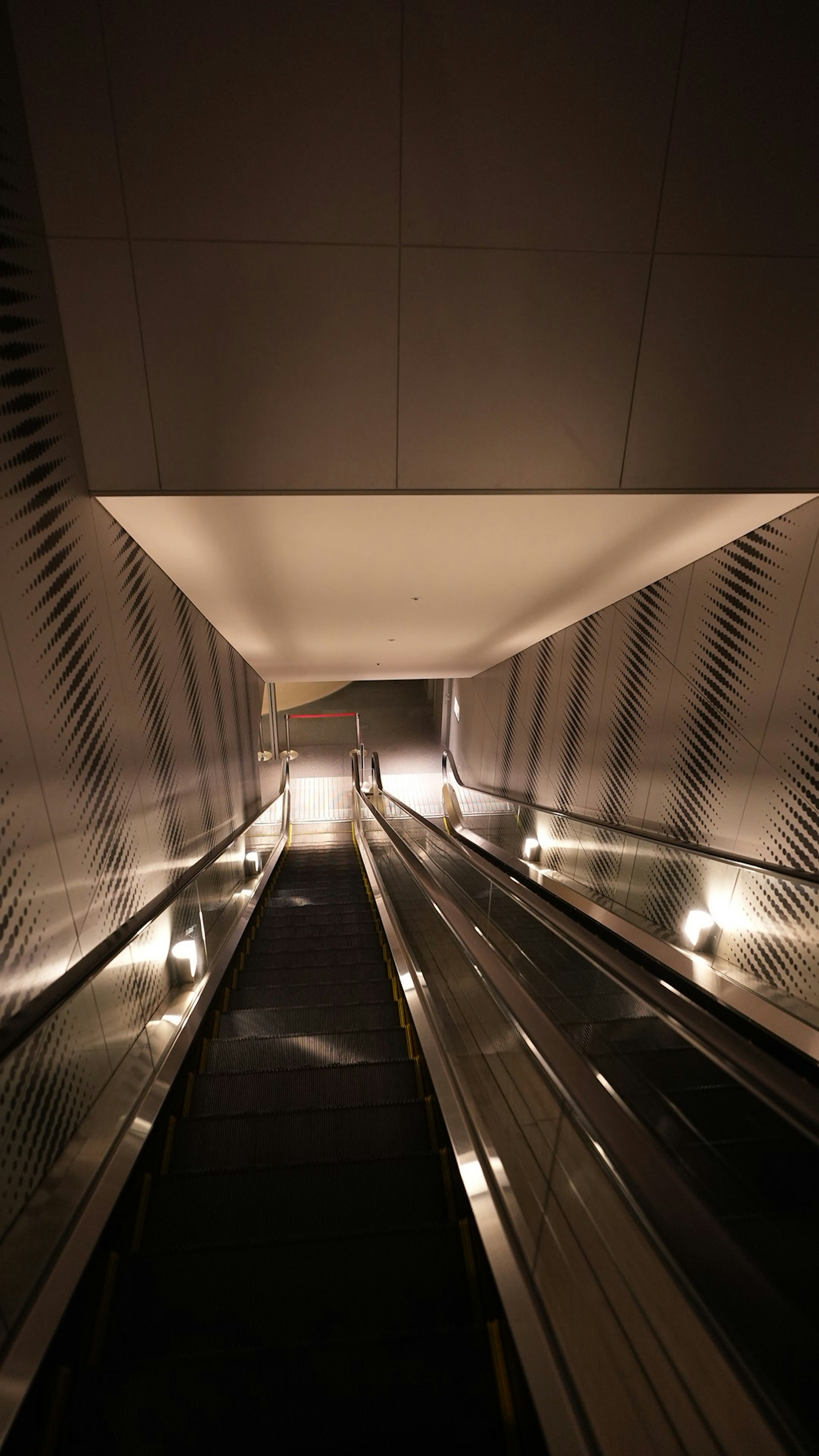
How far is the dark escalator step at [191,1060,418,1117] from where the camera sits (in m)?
2.46

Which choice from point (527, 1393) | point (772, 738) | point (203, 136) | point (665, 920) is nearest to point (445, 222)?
point (203, 136)

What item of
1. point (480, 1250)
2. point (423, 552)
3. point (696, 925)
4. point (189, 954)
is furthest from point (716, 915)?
point (189, 954)

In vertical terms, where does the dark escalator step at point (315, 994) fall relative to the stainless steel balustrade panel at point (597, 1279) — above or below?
below

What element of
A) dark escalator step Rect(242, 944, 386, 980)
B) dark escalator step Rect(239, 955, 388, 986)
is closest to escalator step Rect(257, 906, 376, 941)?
dark escalator step Rect(242, 944, 386, 980)

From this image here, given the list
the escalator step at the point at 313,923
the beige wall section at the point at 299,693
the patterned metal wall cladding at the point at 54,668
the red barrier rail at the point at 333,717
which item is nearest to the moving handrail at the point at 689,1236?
the patterned metal wall cladding at the point at 54,668

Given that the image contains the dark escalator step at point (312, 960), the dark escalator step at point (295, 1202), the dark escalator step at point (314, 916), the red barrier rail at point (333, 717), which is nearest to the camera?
the dark escalator step at point (295, 1202)

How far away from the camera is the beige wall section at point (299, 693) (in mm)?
18344

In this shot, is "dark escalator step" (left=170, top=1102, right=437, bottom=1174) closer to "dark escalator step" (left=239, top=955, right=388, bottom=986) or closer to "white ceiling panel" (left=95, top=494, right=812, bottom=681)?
"dark escalator step" (left=239, top=955, right=388, bottom=986)

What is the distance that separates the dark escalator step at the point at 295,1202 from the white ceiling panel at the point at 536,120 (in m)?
3.75

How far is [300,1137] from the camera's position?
2.22 metres

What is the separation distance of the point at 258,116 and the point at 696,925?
15.8 ft

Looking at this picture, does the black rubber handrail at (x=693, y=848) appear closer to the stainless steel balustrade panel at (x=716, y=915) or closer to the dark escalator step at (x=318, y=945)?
the stainless steel balustrade panel at (x=716, y=915)

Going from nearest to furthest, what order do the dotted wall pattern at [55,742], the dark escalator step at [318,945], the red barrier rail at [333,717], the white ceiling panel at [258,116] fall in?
the dotted wall pattern at [55,742], the white ceiling panel at [258,116], the dark escalator step at [318,945], the red barrier rail at [333,717]

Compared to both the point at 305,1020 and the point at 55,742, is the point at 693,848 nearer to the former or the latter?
the point at 305,1020
